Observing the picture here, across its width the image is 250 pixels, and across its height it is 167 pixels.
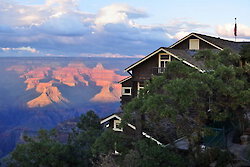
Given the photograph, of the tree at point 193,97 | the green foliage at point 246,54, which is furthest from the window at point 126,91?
the tree at point 193,97

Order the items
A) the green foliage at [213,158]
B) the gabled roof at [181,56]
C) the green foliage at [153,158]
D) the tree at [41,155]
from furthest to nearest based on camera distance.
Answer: the gabled roof at [181,56]
the tree at [41,155]
the green foliage at [213,158]
the green foliage at [153,158]

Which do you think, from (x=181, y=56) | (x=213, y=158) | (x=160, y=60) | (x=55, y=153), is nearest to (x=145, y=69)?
(x=160, y=60)

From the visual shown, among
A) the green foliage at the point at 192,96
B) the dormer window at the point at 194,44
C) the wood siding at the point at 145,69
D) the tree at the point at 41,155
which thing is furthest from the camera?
the dormer window at the point at 194,44

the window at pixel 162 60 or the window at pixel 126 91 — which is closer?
the window at pixel 162 60

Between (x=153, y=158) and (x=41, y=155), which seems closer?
(x=153, y=158)

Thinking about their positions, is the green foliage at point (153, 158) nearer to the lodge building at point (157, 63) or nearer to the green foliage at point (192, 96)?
the green foliage at point (192, 96)

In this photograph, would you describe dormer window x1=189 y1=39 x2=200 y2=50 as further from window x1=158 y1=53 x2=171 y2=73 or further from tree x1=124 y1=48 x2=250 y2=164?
tree x1=124 y1=48 x2=250 y2=164

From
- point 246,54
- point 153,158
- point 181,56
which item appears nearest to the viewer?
point 153,158

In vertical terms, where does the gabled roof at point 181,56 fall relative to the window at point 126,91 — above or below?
above

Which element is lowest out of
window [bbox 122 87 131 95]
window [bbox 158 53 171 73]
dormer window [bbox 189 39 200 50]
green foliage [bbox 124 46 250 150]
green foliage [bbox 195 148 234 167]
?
green foliage [bbox 195 148 234 167]

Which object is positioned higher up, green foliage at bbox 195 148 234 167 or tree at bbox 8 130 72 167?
green foliage at bbox 195 148 234 167

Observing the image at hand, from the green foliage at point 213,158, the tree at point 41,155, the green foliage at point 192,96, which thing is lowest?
the tree at point 41,155

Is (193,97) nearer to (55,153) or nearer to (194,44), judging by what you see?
(55,153)

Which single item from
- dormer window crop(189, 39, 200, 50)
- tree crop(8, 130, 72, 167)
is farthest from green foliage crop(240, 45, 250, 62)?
tree crop(8, 130, 72, 167)
